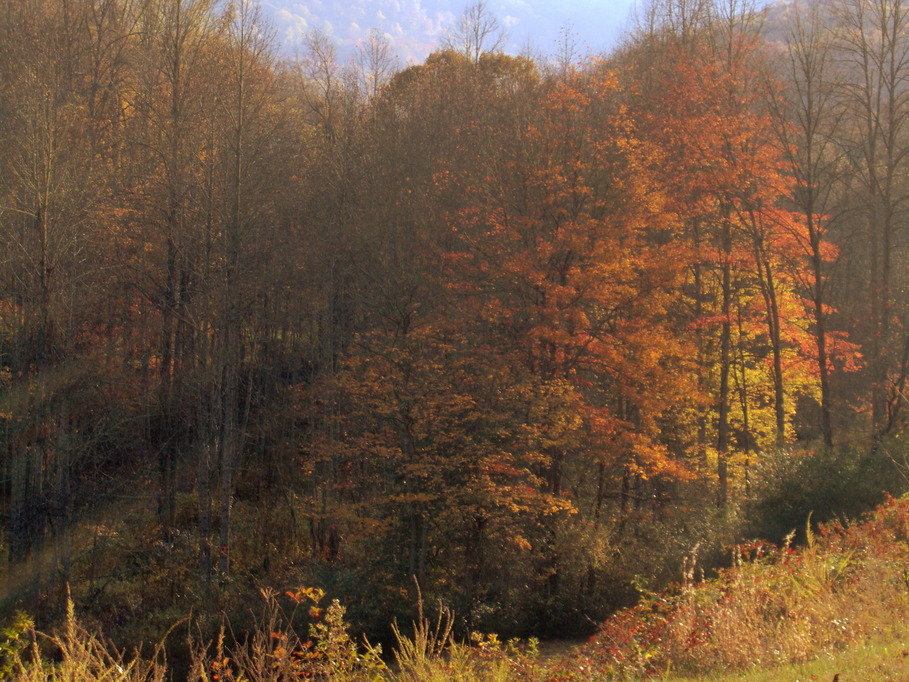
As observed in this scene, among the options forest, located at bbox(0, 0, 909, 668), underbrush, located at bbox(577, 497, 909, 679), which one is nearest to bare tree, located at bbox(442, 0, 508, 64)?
forest, located at bbox(0, 0, 909, 668)

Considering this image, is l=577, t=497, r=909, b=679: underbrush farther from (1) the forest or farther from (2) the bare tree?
(2) the bare tree

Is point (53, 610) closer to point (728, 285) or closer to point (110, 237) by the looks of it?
point (110, 237)

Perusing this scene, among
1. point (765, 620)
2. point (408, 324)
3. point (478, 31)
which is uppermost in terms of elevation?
point (478, 31)

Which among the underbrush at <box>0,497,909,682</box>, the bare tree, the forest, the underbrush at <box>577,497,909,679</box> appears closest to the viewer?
the underbrush at <box>0,497,909,682</box>

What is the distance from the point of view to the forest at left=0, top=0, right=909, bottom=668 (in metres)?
13.7

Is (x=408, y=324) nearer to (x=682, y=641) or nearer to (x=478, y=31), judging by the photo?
(x=682, y=641)

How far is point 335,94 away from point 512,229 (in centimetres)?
931

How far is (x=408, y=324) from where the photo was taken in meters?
15.7

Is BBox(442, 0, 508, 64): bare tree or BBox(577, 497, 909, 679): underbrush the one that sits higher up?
BBox(442, 0, 508, 64): bare tree

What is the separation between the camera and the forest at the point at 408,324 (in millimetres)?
13680

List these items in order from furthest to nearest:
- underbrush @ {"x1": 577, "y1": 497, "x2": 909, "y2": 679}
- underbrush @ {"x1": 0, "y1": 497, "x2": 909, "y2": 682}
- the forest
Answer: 1. the forest
2. underbrush @ {"x1": 577, "y1": 497, "x2": 909, "y2": 679}
3. underbrush @ {"x1": 0, "y1": 497, "x2": 909, "y2": 682}

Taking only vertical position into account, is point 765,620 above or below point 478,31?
below

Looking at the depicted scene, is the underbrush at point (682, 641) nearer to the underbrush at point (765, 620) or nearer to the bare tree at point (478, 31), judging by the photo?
the underbrush at point (765, 620)

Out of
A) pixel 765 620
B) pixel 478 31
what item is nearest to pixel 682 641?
pixel 765 620
